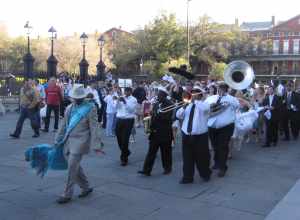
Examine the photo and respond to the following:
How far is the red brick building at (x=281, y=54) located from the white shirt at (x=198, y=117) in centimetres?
5990

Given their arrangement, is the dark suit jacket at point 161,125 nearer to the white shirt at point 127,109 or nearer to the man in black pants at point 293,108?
the white shirt at point 127,109

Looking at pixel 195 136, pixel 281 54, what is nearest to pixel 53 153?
pixel 195 136

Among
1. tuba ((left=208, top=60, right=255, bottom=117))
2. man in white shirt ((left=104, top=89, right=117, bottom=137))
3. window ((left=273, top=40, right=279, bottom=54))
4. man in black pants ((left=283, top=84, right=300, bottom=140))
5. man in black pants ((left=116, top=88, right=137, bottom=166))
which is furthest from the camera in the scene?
window ((left=273, top=40, right=279, bottom=54))

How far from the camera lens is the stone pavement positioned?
5.77 m

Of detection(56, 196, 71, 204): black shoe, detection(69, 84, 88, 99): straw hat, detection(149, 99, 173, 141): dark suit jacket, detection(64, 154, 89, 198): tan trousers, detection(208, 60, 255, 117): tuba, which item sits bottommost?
detection(56, 196, 71, 204): black shoe

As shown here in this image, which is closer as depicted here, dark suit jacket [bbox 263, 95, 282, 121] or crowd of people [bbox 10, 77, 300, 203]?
crowd of people [bbox 10, 77, 300, 203]

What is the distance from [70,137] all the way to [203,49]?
5412cm

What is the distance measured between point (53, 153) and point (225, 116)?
3.46 meters

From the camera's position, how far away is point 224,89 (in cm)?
836

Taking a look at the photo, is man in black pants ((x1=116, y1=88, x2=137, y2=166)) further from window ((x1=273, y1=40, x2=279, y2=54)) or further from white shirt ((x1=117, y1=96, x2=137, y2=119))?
window ((x1=273, y1=40, x2=279, y2=54))

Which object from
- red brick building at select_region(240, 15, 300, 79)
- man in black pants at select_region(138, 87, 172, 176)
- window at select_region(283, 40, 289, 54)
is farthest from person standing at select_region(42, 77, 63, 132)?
window at select_region(283, 40, 289, 54)

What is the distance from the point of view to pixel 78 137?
246 inches

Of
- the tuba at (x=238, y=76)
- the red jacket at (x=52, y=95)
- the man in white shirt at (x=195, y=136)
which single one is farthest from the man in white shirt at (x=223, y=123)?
the red jacket at (x=52, y=95)

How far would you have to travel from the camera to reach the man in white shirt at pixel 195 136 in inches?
293
